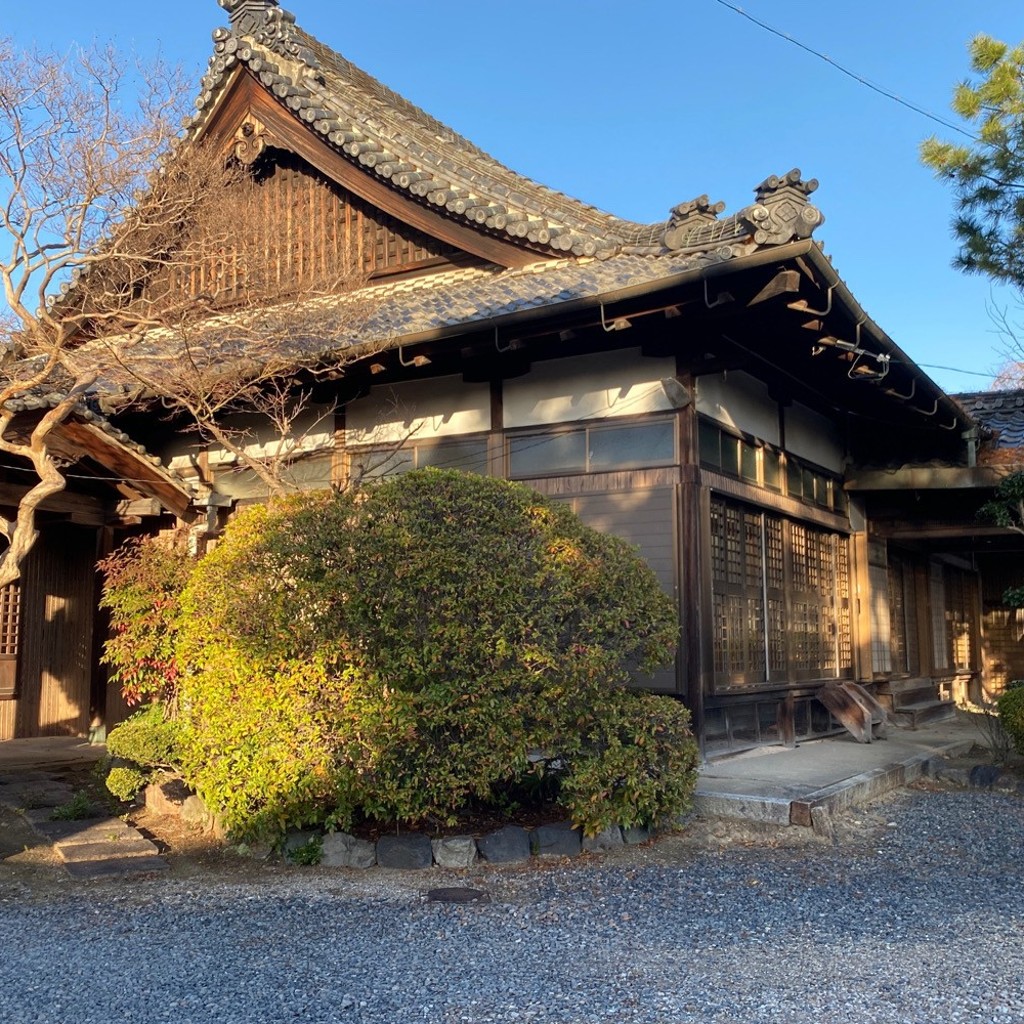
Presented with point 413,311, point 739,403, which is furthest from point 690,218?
point 413,311

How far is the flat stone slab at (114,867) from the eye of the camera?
6.07m

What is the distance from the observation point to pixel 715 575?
891 centimetres

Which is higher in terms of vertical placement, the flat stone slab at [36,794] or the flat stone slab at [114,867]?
the flat stone slab at [36,794]

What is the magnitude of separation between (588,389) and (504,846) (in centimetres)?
419

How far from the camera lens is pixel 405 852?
6.18 metres

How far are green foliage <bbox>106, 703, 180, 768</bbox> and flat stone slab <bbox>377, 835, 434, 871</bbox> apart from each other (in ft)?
6.28

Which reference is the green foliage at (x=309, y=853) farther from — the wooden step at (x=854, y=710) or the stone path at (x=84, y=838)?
the wooden step at (x=854, y=710)

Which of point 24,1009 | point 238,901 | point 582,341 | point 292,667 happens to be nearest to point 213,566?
point 292,667

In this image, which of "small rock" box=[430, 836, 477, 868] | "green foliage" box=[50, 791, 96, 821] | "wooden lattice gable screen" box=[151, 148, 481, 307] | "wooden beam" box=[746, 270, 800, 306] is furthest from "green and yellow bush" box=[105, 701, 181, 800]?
"wooden beam" box=[746, 270, 800, 306]

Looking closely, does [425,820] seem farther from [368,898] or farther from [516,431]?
[516,431]

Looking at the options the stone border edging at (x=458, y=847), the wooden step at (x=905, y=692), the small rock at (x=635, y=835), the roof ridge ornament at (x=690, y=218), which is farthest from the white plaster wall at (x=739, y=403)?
the wooden step at (x=905, y=692)

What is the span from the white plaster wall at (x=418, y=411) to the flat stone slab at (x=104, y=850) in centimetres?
450

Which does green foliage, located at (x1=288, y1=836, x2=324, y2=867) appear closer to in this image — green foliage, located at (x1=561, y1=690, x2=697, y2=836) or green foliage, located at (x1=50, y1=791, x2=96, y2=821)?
green foliage, located at (x1=561, y1=690, x2=697, y2=836)

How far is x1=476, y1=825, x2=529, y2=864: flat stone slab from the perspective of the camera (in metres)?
6.22
